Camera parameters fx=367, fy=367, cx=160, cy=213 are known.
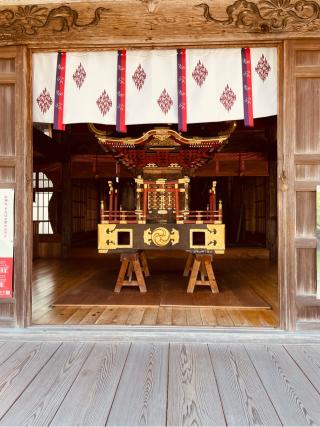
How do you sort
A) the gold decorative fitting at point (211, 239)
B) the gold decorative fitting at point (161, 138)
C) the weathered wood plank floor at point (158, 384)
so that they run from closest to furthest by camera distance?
the weathered wood plank floor at point (158, 384)
the gold decorative fitting at point (211, 239)
the gold decorative fitting at point (161, 138)

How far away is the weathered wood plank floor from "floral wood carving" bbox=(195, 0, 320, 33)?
111 inches

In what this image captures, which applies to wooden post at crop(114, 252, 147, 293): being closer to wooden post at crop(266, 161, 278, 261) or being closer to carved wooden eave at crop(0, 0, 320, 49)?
carved wooden eave at crop(0, 0, 320, 49)

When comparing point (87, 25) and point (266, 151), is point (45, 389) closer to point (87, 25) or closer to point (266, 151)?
point (87, 25)

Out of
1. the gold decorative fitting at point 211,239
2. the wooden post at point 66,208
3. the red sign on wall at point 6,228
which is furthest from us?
the wooden post at point 66,208

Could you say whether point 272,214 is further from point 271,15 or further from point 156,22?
point 156,22

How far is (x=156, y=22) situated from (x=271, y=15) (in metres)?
1.03

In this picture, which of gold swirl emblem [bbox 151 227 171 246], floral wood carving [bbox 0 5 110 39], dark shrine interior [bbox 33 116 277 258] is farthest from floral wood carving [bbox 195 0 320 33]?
dark shrine interior [bbox 33 116 277 258]

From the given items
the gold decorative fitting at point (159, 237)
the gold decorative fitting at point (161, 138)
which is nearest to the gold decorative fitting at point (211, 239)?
the gold decorative fitting at point (159, 237)

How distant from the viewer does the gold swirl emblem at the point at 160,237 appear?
213 inches

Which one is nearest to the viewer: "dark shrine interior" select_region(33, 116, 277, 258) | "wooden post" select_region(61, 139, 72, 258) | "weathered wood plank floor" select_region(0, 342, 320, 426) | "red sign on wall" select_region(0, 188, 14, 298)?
"weathered wood plank floor" select_region(0, 342, 320, 426)

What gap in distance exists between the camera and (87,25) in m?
3.40

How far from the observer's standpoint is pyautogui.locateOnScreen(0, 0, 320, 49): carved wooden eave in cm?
326

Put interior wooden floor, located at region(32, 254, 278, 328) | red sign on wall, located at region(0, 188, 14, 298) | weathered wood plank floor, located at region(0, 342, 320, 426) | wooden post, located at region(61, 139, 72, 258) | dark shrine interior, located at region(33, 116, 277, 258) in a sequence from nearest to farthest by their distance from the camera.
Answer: weathered wood plank floor, located at region(0, 342, 320, 426), red sign on wall, located at region(0, 188, 14, 298), interior wooden floor, located at region(32, 254, 278, 328), dark shrine interior, located at region(33, 116, 277, 258), wooden post, located at region(61, 139, 72, 258)

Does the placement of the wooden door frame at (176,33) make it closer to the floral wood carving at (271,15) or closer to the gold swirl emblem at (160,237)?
the floral wood carving at (271,15)
